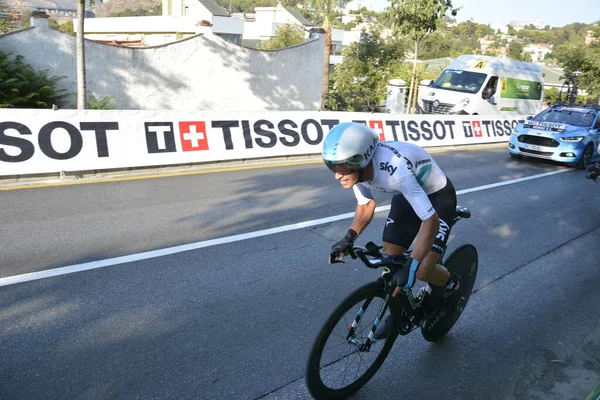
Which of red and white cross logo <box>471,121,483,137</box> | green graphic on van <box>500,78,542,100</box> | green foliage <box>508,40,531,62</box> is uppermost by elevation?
green foliage <box>508,40,531,62</box>

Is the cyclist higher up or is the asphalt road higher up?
the cyclist

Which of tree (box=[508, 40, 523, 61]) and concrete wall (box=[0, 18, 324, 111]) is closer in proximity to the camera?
concrete wall (box=[0, 18, 324, 111])

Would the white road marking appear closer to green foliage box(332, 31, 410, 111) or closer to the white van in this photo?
the white van

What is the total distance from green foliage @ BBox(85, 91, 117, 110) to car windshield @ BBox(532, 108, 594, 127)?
1289cm

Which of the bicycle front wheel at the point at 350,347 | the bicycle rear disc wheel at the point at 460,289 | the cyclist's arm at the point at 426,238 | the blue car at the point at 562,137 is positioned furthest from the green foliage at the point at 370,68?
the cyclist's arm at the point at 426,238

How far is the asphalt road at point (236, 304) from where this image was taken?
3.76 m

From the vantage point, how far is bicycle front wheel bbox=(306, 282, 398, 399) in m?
3.28

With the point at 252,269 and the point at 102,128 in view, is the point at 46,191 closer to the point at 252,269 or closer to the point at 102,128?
the point at 102,128

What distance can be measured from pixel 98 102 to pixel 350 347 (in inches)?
544

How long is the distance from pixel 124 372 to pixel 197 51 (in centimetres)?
1623

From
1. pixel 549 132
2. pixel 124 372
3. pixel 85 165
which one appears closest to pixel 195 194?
pixel 85 165

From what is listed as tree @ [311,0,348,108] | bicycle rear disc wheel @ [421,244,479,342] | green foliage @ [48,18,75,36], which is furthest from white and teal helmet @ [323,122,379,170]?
tree @ [311,0,348,108]

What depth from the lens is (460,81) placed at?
76.8ft

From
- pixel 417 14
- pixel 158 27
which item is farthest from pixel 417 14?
pixel 158 27
